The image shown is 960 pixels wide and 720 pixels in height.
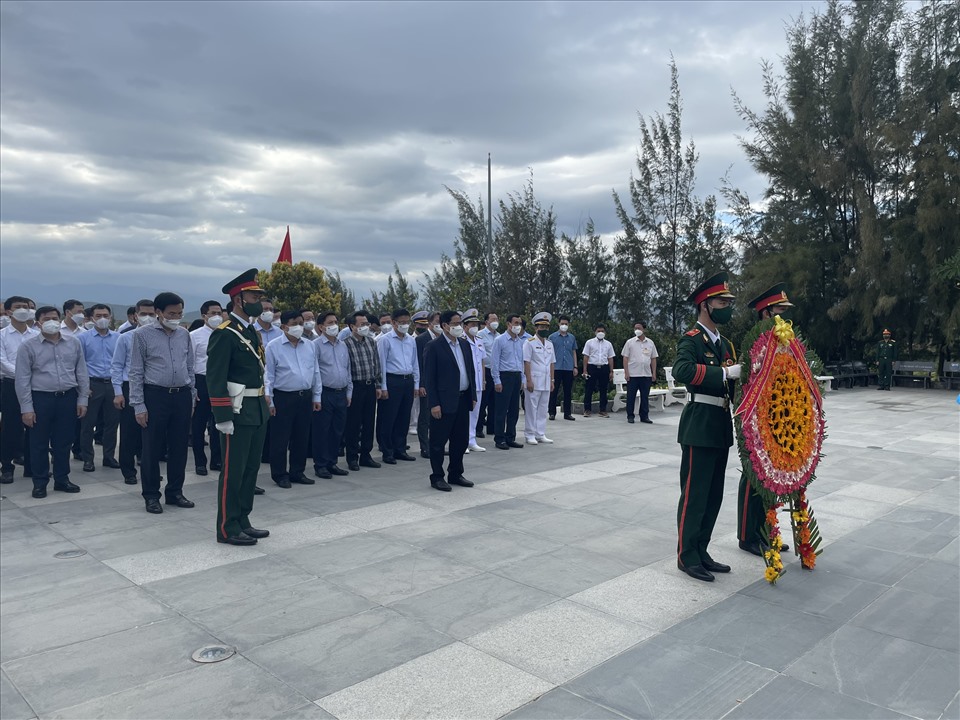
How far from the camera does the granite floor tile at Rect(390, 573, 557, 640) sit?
4.26 metres

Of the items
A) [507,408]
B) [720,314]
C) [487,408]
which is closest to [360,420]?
[507,408]

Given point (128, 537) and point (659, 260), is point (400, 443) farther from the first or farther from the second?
point (659, 260)

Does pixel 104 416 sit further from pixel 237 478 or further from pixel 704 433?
pixel 704 433

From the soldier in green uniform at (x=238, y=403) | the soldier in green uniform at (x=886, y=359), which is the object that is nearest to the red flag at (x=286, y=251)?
the soldier in green uniform at (x=238, y=403)

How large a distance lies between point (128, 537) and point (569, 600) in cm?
374

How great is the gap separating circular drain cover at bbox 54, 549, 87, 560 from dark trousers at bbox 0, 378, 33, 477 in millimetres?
3232

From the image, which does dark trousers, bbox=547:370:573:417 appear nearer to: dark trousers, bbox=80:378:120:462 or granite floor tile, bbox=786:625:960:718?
dark trousers, bbox=80:378:120:462

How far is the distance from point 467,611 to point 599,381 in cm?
1074

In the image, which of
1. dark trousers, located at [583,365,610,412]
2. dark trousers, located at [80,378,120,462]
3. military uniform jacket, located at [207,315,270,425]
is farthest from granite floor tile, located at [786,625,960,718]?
Result: dark trousers, located at [583,365,610,412]

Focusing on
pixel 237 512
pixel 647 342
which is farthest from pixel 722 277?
pixel 647 342

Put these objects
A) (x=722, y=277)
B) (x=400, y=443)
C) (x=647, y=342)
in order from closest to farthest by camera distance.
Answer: (x=722, y=277)
(x=400, y=443)
(x=647, y=342)

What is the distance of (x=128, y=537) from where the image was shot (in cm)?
607

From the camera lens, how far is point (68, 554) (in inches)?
222

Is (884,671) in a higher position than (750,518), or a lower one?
lower
